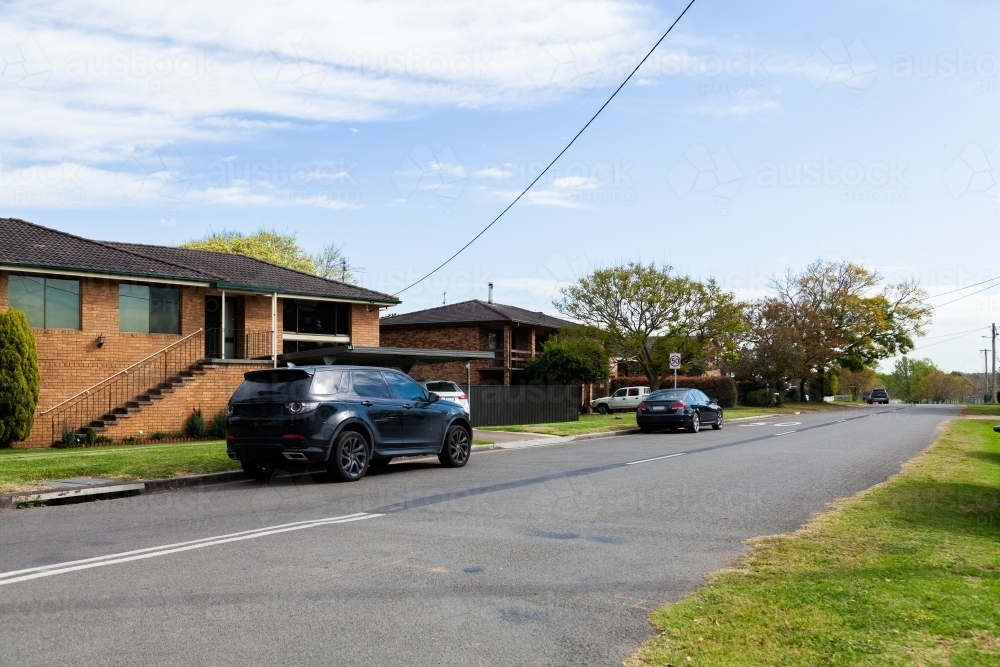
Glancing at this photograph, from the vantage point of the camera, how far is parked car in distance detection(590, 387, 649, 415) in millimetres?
46859

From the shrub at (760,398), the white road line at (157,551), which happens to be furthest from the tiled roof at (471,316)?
the white road line at (157,551)

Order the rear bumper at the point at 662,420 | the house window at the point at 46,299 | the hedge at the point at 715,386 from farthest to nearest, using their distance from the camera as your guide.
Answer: the hedge at the point at 715,386
the rear bumper at the point at 662,420
the house window at the point at 46,299

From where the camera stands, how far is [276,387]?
43.9 ft

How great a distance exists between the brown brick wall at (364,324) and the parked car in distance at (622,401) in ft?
61.1

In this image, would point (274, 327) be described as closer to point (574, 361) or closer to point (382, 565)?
point (574, 361)

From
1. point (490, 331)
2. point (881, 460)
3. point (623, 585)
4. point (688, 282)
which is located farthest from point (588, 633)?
point (490, 331)

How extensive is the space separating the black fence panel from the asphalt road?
59.1 feet

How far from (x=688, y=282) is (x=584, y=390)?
37.9ft

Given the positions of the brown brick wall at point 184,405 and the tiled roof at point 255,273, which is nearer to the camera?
the brown brick wall at point 184,405

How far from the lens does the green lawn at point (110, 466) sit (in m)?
12.9

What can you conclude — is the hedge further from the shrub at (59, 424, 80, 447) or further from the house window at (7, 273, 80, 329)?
the shrub at (59, 424, 80, 447)

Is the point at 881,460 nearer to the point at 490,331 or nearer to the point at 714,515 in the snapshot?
the point at 714,515

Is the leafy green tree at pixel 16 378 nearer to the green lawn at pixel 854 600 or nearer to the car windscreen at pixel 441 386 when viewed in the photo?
the car windscreen at pixel 441 386

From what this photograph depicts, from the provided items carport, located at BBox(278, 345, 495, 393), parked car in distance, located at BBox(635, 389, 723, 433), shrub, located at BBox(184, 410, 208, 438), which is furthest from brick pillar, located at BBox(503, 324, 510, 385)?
shrub, located at BBox(184, 410, 208, 438)
